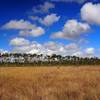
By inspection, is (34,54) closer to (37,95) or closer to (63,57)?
(63,57)

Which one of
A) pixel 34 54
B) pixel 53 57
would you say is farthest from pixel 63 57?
pixel 34 54

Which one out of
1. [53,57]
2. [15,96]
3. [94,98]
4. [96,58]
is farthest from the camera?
[53,57]

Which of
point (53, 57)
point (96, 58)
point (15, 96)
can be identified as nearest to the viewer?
point (15, 96)

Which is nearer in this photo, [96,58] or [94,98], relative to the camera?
[94,98]

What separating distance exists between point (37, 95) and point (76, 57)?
488 ft

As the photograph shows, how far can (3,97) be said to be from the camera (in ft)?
32.4

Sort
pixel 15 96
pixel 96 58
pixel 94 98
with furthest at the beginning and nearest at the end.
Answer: pixel 96 58 < pixel 15 96 < pixel 94 98

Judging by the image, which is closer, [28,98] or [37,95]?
[28,98]

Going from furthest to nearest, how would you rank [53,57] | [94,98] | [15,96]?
[53,57]
[15,96]
[94,98]

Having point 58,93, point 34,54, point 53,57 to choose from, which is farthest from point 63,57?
point 58,93

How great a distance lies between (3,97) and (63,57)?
155 m

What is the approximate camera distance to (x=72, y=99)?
9.08 m

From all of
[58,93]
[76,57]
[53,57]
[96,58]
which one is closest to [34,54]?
[53,57]

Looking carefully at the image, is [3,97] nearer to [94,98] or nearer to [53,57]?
[94,98]
